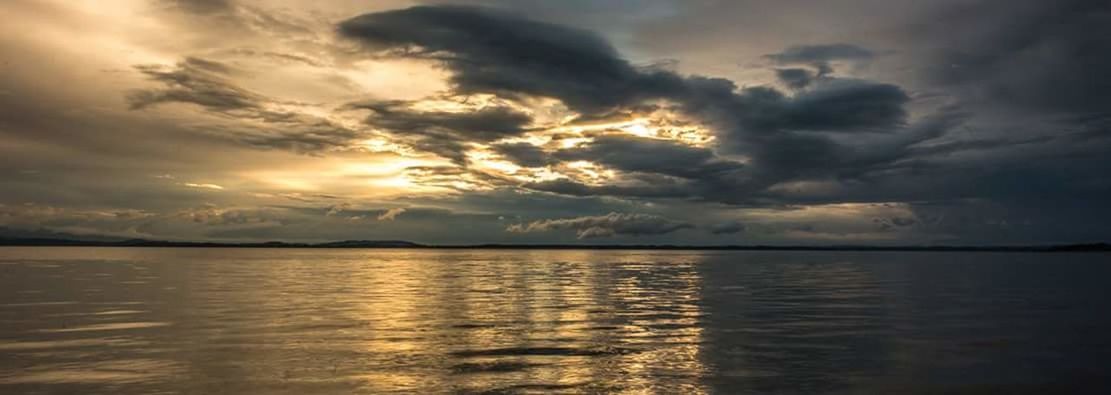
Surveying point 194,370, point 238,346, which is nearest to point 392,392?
point 194,370

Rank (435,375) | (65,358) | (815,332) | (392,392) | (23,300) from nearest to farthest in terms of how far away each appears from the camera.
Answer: (392,392), (435,375), (65,358), (815,332), (23,300)

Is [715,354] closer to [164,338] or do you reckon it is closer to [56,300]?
[164,338]

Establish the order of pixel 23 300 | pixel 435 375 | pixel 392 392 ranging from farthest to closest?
pixel 23 300
pixel 435 375
pixel 392 392

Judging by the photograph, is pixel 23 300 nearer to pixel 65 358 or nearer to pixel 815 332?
pixel 65 358

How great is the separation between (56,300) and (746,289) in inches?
1815

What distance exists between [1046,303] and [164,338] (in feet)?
155

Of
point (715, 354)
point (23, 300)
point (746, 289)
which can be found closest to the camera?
point (715, 354)

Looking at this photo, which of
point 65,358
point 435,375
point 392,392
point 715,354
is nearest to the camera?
point 392,392

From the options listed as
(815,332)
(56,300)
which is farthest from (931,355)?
(56,300)

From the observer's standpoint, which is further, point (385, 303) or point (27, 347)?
point (385, 303)

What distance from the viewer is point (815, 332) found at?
2961cm

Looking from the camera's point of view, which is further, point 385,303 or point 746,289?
point 746,289

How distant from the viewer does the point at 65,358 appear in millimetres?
22156

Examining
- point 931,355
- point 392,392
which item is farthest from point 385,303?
point 931,355
